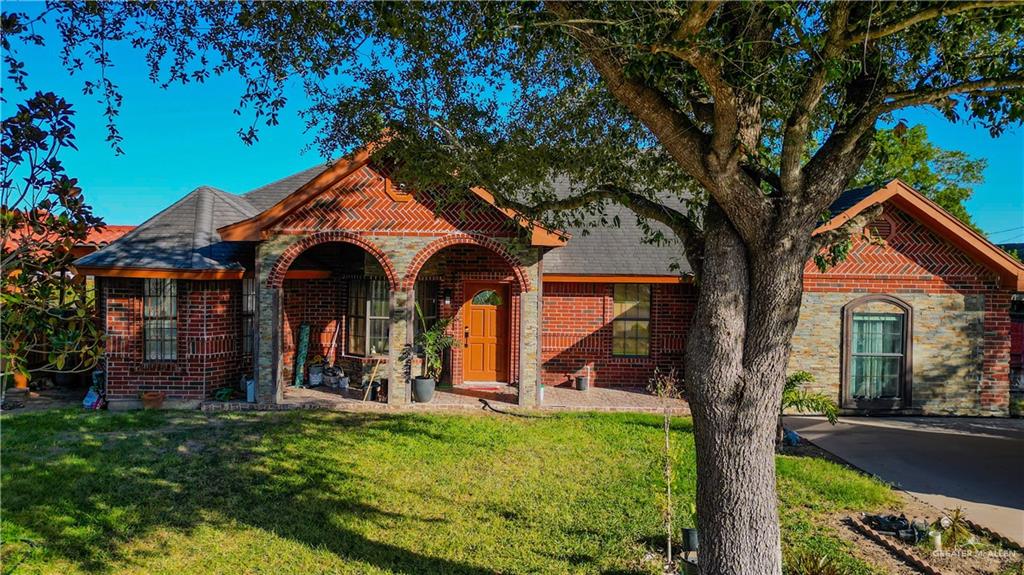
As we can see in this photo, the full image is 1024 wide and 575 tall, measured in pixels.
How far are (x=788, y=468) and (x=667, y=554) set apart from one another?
3650mm

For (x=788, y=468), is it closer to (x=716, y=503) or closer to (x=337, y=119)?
(x=716, y=503)

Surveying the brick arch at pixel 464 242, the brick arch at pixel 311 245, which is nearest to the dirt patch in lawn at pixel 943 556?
the brick arch at pixel 464 242

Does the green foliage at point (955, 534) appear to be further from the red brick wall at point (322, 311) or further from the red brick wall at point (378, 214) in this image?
the red brick wall at point (322, 311)

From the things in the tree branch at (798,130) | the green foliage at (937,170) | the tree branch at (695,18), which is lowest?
the tree branch at (798,130)

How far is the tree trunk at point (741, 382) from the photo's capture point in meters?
4.35

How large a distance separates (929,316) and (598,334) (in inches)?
272

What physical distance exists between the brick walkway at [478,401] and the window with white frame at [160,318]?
149 centimetres

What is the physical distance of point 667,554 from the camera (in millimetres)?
5492

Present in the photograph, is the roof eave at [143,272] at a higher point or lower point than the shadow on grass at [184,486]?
higher

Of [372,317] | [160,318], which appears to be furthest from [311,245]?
[160,318]

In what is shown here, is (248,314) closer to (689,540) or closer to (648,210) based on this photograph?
(648,210)

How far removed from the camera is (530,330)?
1173 centimetres

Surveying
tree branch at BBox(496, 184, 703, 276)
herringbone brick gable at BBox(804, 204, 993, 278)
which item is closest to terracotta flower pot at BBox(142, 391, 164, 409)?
tree branch at BBox(496, 184, 703, 276)

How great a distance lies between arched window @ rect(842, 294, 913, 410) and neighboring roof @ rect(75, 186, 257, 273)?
12685 mm
